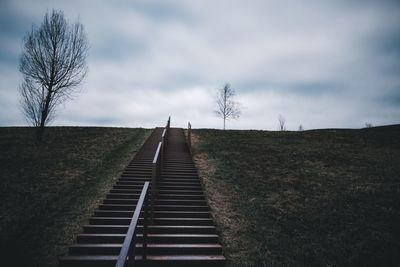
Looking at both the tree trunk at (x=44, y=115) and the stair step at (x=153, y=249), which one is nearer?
the stair step at (x=153, y=249)

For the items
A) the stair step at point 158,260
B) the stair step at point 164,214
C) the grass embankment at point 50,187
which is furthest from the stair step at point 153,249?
the stair step at point 164,214

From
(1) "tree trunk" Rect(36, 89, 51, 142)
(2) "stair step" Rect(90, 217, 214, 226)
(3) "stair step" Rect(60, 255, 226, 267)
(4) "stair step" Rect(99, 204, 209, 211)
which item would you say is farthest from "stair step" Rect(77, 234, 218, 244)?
(1) "tree trunk" Rect(36, 89, 51, 142)

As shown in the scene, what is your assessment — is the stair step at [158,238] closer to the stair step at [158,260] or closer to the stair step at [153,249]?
the stair step at [153,249]

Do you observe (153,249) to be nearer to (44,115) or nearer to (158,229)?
(158,229)

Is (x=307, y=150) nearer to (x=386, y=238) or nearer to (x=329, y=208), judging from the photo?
(x=329, y=208)

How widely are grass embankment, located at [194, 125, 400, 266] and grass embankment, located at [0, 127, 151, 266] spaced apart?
3.81 meters

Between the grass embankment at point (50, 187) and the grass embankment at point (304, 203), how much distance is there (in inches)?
150

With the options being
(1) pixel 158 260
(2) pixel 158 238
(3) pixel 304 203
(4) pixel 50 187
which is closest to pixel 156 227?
(2) pixel 158 238

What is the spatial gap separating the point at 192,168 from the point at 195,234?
464 cm

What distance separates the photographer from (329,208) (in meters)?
7.43

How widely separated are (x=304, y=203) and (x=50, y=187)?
8610 millimetres

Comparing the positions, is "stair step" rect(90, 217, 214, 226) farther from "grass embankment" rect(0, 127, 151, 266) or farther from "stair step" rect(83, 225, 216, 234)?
"grass embankment" rect(0, 127, 151, 266)

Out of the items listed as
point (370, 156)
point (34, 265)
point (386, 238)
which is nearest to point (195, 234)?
point (34, 265)

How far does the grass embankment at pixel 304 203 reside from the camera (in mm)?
5422
